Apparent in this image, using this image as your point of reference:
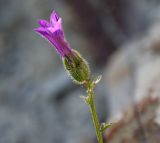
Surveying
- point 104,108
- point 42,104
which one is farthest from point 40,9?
point 104,108

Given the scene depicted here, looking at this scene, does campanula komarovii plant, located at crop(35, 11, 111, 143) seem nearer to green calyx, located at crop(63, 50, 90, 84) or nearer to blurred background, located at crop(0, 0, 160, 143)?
green calyx, located at crop(63, 50, 90, 84)

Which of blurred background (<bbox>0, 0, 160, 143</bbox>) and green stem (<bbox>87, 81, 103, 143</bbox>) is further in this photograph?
blurred background (<bbox>0, 0, 160, 143</bbox>)

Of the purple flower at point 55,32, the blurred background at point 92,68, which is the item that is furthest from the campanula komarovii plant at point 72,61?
the blurred background at point 92,68

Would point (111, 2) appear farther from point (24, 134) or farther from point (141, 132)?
point (141, 132)

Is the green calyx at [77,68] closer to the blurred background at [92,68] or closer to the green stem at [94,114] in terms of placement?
the green stem at [94,114]

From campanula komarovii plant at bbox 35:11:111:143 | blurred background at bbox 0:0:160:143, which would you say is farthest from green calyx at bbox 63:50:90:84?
blurred background at bbox 0:0:160:143

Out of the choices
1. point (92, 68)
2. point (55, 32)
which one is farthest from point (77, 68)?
point (92, 68)

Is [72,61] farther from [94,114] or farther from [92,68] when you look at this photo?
[92,68]
